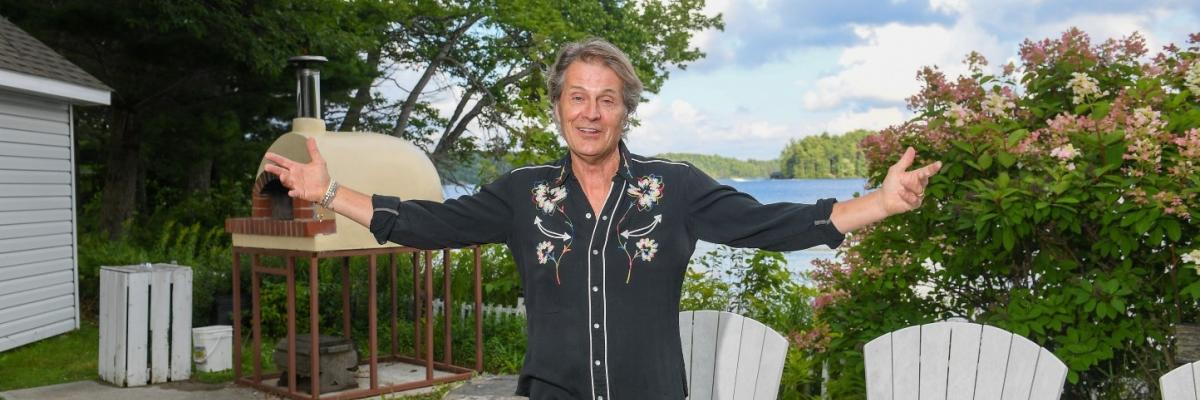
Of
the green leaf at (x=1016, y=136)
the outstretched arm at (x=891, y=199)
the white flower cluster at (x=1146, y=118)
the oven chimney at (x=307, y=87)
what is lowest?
the outstretched arm at (x=891, y=199)

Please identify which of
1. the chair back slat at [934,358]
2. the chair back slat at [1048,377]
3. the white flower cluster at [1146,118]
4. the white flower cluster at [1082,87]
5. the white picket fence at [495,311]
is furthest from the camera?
the white picket fence at [495,311]

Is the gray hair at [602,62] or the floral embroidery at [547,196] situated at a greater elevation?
the gray hair at [602,62]

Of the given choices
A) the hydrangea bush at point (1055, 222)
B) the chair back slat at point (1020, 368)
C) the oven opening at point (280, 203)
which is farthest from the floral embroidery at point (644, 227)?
the oven opening at point (280, 203)

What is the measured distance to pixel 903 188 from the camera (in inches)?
91.3

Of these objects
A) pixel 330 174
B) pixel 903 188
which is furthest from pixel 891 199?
pixel 330 174

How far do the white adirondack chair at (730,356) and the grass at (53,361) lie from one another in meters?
5.69

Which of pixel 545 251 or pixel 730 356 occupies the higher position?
pixel 545 251

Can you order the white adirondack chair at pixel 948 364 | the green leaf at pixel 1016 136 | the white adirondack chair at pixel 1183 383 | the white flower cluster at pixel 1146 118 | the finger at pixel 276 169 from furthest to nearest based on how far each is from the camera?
the green leaf at pixel 1016 136 < the white flower cluster at pixel 1146 118 < the white adirondack chair at pixel 948 364 < the white adirondack chair at pixel 1183 383 < the finger at pixel 276 169

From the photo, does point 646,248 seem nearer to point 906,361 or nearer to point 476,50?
point 906,361

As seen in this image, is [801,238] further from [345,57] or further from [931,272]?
[345,57]

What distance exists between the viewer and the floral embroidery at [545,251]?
249cm

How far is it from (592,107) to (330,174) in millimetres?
4057

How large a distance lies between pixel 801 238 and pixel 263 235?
5.04 meters

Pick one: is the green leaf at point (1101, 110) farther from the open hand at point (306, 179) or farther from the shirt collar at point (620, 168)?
the open hand at point (306, 179)
